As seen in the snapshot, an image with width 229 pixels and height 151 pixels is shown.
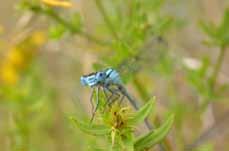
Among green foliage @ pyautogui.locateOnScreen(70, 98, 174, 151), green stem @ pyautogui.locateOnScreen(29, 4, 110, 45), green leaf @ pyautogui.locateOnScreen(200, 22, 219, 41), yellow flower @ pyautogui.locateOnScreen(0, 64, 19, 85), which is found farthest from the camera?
yellow flower @ pyautogui.locateOnScreen(0, 64, 19, 85)

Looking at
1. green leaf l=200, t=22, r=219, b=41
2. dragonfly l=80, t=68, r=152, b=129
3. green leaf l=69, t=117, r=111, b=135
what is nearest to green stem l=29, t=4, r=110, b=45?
green leaf l=200, t=22, r=219, b=41

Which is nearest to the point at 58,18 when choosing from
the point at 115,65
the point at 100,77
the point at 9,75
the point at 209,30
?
the point at 115,65

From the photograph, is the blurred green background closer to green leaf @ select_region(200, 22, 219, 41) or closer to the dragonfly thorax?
green leaf @ select_region(200, 22, 219, 41)

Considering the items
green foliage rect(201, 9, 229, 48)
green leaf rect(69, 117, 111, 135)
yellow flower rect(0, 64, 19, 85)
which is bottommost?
green leaf rect(69, 117, 111, 135)

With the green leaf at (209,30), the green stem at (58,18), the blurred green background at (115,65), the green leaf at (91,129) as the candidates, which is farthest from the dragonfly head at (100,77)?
the green leaf at (209,30)

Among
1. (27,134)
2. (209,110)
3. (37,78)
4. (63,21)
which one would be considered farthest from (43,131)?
(63,21)

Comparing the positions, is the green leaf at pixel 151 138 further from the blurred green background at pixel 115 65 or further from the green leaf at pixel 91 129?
the blurred green background at pixel 115 65

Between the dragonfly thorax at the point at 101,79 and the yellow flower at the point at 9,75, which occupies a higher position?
the yellow flower at the point at 9,75

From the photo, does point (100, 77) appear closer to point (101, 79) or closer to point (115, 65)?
point (101, 79)
